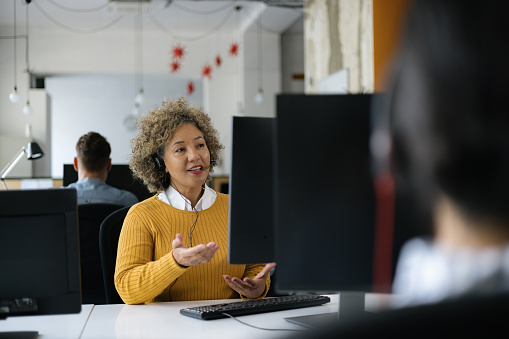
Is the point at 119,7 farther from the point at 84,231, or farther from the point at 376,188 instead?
the point at 376,188

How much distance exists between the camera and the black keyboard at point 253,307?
1426 mm

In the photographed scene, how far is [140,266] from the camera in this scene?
165cm

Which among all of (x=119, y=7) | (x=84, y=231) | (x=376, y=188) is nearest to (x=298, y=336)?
(x=376, y=188)

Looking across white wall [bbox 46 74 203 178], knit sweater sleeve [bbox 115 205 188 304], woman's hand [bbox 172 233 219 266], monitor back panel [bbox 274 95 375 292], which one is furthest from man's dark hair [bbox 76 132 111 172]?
white wall [bbox 46 74 203 178]

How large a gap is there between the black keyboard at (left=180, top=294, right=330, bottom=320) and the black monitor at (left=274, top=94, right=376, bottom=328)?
459 millimetres

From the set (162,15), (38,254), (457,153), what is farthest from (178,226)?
(162,15)

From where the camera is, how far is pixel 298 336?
30 centimetres

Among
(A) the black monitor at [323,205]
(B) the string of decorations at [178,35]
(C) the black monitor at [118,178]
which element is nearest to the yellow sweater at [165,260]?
(A) the black monitor at [323,205]

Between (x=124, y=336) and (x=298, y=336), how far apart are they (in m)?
1.08

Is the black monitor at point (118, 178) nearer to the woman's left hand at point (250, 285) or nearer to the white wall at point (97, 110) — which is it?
the woman's left hand at point (250, 285)

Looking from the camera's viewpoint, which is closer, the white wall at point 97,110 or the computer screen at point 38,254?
the computer screen at point 38,254

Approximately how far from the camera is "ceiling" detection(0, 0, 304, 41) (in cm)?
666

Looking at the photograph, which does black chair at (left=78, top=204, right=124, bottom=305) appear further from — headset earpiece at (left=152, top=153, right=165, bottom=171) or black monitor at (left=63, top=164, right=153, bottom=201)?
black monitor at (left=63, top=164, right=153, bottom=201)

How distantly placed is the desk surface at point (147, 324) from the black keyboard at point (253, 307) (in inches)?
0.6
